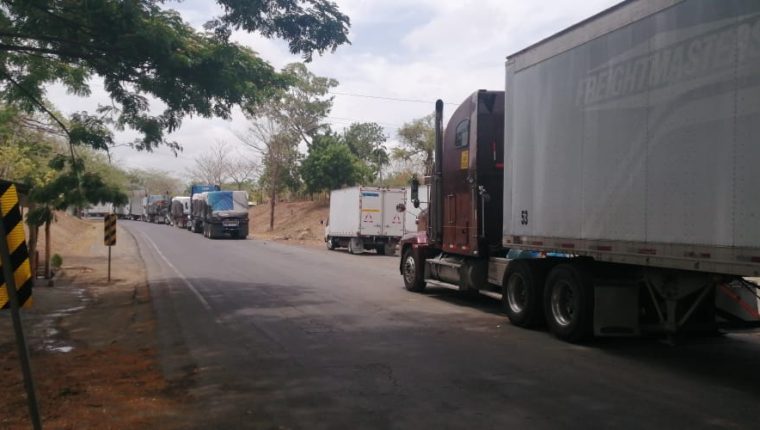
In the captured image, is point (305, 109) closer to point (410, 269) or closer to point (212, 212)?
point (212, 212)

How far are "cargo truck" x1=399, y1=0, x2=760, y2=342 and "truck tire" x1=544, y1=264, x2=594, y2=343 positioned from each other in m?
0.02

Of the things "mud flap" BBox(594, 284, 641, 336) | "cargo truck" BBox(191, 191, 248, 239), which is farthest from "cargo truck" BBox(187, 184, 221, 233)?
"mud flap" BBox(594, 284, 641, 336)

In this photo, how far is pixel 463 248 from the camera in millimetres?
11906

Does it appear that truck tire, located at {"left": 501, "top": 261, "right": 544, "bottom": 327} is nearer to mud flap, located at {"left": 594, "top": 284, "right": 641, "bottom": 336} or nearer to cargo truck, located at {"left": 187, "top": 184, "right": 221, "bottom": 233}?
mud flap, located at {"left": 594, "top": 284, "right": 641, "bottom": 336}

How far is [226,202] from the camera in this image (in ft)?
130

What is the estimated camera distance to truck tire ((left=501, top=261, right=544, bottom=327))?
369 inches

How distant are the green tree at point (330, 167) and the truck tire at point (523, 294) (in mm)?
36582

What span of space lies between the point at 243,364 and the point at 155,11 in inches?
274

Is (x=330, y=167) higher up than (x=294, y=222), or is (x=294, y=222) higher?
(x=330, y=167)

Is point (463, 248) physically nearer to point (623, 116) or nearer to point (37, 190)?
point (623, 116)

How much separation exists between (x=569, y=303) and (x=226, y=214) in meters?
32.8

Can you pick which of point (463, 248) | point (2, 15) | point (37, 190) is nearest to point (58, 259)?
point (37, 190)

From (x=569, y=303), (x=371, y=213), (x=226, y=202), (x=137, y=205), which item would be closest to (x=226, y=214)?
(x=226, y=202)

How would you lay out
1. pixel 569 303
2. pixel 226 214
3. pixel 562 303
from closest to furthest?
pixel 569 303 → pixel 562 303 → pixel 226 214
